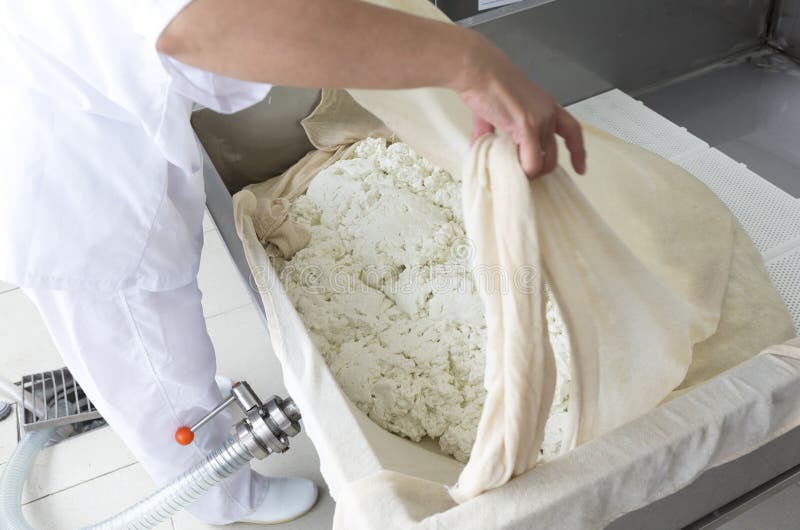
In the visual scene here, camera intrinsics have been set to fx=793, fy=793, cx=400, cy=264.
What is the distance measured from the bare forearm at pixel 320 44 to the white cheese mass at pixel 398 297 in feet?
2.28

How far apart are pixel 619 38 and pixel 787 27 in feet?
1.91

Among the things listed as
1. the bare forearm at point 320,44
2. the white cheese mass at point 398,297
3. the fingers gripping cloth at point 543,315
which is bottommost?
the white cheese mass at point 398,297

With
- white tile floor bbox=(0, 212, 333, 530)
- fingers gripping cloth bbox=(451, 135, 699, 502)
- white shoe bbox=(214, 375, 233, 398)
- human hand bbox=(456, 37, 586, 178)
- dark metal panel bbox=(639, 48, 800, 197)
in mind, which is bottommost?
white tile floor bbox=(0, 212, 333, 530)

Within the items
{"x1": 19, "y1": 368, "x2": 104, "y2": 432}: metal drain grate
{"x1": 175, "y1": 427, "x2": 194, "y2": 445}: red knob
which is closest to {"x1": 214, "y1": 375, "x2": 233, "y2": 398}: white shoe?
{"x1": 19, "y1": 368, "x2": 104, "y2": 432}: metal drain grate

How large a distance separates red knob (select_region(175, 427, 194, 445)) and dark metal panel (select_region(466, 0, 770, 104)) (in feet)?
3.99

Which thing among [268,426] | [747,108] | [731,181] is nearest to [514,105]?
[268,426]

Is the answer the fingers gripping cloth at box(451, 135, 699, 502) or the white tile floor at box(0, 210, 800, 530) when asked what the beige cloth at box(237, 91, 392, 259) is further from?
the fingers gripping cloth at box(451, 135, 699, 502)

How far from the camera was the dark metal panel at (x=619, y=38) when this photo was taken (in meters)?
2.09

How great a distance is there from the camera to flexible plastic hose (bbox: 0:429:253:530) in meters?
1.35

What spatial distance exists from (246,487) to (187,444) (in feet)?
0.86

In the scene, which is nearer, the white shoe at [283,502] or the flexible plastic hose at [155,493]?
the flexible plastic hose at [155,493]

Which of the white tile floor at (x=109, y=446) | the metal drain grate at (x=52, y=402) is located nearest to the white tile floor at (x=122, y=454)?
the white tile floor at (x=109, y=446)

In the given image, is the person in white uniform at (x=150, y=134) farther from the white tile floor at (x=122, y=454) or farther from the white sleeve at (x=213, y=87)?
the white tile floor at (x=122, y=454)

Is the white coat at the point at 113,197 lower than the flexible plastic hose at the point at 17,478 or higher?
higher
